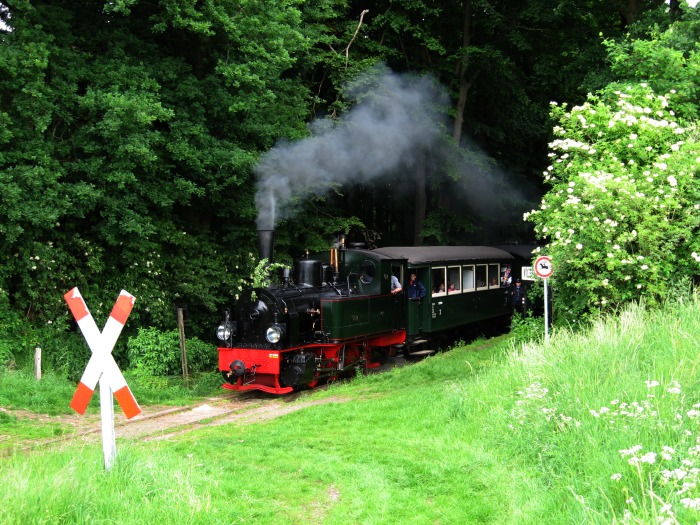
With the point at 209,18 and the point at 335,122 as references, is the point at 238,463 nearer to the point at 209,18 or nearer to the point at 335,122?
the point at 209,18

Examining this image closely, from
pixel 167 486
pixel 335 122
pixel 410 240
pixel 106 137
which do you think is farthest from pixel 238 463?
pixel 410 240

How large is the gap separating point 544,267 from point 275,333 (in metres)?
4.92

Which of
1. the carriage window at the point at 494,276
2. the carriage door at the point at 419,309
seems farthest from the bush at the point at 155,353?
the carriage window at the point at 494,276

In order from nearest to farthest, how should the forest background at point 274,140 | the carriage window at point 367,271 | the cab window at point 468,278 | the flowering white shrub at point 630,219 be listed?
the flowering white shrub at point 630,219 → the forest background at point 274,140 → the carriage window at point 367,271 → the cab window at point 468,278

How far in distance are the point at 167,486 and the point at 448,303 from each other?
12521mm

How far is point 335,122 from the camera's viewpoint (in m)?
19.7

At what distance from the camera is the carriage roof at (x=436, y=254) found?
15.4 meters

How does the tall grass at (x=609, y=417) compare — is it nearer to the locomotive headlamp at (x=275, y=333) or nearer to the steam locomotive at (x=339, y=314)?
the locomotive headlamp at (x=275, y=333)

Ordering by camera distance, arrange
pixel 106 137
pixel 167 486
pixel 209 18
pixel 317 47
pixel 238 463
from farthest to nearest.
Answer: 1. pixel 317 47
2. pixel 209 18
3. pixel 106 137
4. pixel 238 463
5. pixel 167 486

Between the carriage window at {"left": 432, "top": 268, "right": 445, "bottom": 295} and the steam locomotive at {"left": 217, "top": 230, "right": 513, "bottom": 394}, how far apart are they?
0.02 meters

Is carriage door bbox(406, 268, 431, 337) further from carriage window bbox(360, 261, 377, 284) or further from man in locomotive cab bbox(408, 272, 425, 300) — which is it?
carriage window bbox(360, 261, 377, 284)

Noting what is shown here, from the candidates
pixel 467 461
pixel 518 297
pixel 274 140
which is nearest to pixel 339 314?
pixel 274 140

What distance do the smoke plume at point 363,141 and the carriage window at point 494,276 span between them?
482cm

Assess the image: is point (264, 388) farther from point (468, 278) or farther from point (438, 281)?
point (468, 278)
